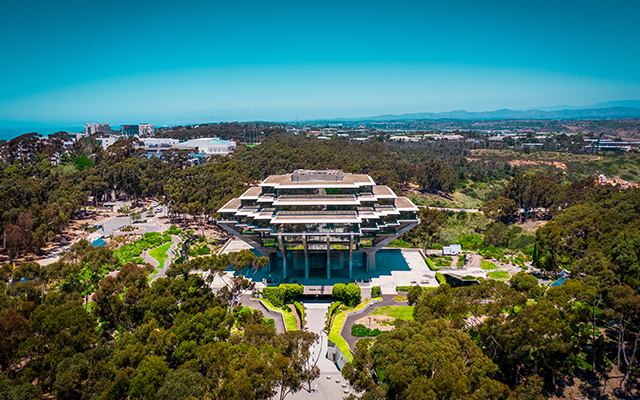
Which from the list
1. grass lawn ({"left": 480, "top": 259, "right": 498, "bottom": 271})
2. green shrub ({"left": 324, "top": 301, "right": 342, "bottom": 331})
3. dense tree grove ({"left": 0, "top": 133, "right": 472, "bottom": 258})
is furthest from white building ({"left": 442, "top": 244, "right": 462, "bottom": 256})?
dense tree grove ({"left": 0, "top": 133, "right": 472, "bottom": 258})

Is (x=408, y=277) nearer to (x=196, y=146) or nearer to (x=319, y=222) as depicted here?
(x=319, y=222)

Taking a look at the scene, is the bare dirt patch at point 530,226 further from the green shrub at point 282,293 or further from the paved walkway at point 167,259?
the paved walkway at point 167,259

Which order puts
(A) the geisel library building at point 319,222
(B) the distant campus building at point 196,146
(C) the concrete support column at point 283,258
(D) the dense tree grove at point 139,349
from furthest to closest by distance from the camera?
(B) the distant campus building at point 196,146 < (C) the concrete support column at point 283,258 < (A) the geisel library building at point 319,222 < (D) the dense tree grove at point 139,349

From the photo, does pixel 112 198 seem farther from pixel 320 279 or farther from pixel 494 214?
pixel 494 214

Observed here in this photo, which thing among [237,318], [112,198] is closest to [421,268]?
[237,318]

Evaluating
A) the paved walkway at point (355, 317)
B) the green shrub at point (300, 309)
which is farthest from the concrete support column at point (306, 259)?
the paved walkway at point (355, 317)

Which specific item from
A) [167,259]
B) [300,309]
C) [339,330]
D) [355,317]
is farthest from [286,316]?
[167,259]
